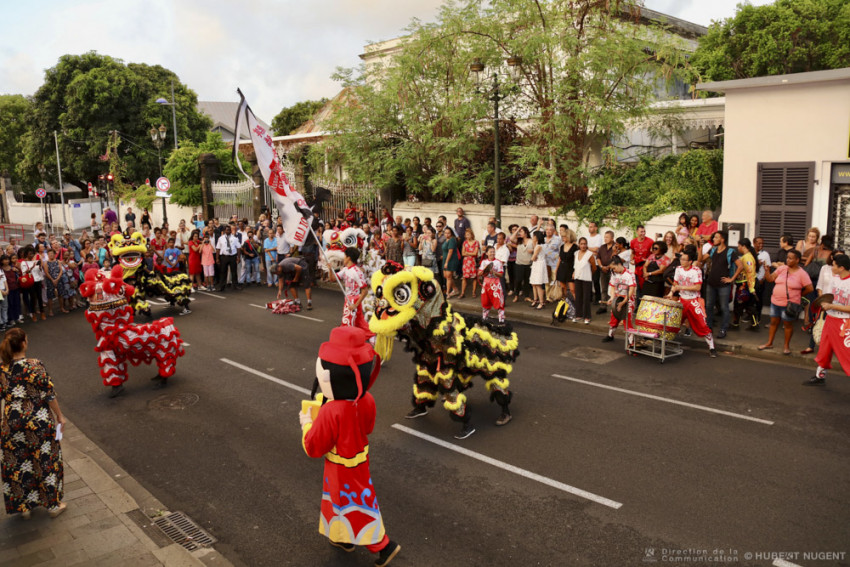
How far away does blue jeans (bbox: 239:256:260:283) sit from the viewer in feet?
64.6

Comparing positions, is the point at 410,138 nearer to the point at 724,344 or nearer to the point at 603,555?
the point at 724,344

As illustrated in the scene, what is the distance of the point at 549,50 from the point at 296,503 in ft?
45.9

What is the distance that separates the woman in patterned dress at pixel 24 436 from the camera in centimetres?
618

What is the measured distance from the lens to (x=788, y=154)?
13172mm

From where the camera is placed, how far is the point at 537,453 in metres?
7.45

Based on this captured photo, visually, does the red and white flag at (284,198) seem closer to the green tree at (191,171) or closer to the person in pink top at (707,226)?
the person in pink top at (707,226)

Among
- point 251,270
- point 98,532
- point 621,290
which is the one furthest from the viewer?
point 251,270

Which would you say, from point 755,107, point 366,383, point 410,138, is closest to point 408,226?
point 410,138

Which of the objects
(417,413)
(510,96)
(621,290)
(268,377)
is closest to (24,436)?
(417,413)

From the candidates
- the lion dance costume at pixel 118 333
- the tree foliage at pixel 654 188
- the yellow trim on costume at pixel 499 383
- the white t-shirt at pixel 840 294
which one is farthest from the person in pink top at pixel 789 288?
the lion dance costume at pixel 118 333

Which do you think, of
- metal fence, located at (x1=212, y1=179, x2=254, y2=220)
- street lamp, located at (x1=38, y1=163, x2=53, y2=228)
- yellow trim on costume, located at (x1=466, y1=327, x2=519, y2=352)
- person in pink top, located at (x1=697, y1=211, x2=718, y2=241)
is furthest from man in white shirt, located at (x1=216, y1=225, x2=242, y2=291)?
street lamp, located at (x1=38, y1=163, x2=53, y2=228)

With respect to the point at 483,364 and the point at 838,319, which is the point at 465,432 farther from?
the point at 838,319

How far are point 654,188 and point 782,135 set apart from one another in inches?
131

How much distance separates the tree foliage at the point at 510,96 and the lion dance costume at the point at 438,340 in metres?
9.73
